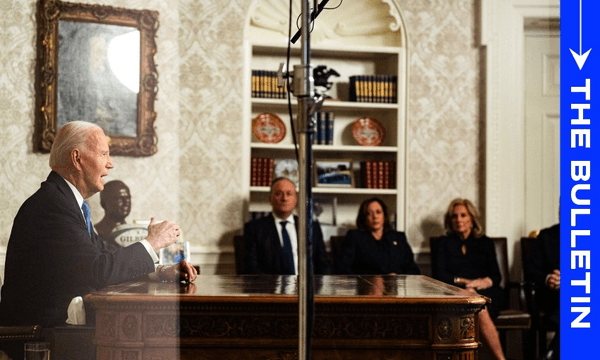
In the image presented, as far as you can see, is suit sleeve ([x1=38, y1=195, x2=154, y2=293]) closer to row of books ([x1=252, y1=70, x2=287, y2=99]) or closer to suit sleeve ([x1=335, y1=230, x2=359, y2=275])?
suit sleeve ([x1=335, y1=230, x2=359, y2=275])

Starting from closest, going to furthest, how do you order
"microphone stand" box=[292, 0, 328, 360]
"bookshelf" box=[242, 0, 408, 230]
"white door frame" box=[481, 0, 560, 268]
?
1. "microphone stand" box=[292, 0, 328, 360]
2. "bookshelf" box=[242, 0, 408, 230]
3. "white door frame" box=[481, 0, 560, 268]

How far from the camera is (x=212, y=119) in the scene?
179 inches

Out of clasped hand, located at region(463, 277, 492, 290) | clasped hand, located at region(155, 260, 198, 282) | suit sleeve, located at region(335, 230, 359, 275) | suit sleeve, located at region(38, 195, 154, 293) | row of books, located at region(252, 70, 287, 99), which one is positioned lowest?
clasped hand, located at region(463, 277, 492, 290)

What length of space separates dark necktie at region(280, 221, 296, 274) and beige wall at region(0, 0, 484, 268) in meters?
0.40

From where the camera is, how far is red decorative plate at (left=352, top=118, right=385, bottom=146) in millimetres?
4848

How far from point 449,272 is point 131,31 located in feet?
7.75

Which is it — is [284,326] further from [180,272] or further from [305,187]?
[305,187]

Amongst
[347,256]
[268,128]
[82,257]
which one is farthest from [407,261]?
[82,257]

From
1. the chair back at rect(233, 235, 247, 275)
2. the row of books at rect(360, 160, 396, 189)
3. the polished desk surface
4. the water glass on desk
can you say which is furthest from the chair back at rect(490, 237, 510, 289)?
the water glass on desk

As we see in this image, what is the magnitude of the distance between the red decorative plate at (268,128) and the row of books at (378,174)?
0.58 meters

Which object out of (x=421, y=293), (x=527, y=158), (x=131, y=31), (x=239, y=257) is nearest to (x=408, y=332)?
(x=421, y=293)

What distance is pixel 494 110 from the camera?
15.8 ft

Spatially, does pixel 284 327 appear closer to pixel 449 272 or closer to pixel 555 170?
pixel 449 272

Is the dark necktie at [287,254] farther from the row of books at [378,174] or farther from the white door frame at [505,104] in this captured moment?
the white door frame at [505,104]
